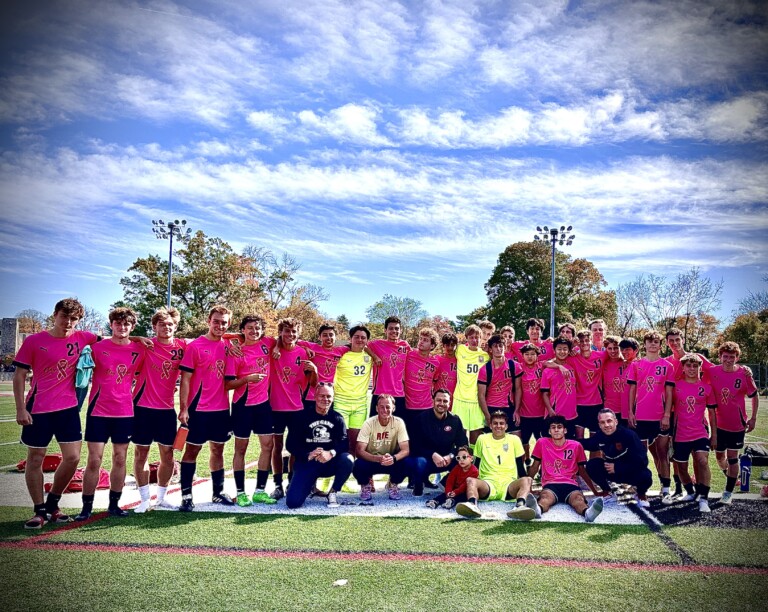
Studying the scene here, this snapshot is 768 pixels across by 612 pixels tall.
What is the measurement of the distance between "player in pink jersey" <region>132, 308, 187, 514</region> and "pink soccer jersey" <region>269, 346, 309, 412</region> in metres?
1.21

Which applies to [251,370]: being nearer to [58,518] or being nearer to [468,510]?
[58,518]

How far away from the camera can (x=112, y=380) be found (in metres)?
6.04

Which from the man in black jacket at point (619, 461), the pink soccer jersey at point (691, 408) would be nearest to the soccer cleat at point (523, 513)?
the man in black jacket at point (619, 461)

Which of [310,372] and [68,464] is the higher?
[310,372]

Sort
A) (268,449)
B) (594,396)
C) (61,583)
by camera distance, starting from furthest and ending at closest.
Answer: (594,396), (268,449), (61,583)

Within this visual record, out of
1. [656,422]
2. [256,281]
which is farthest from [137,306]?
[656,422]

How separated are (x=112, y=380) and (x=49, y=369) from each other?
2.01ft

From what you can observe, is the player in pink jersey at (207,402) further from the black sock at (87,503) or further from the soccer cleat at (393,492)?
the soccer cleat at (393,492)

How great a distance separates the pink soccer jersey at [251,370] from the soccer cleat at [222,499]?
110 centimetres

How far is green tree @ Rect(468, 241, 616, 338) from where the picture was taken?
1650 inches

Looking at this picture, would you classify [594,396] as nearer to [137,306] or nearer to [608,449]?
[608,449]

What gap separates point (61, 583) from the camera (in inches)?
166

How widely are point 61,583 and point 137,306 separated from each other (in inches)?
1413

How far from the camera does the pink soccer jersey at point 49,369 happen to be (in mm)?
5691
